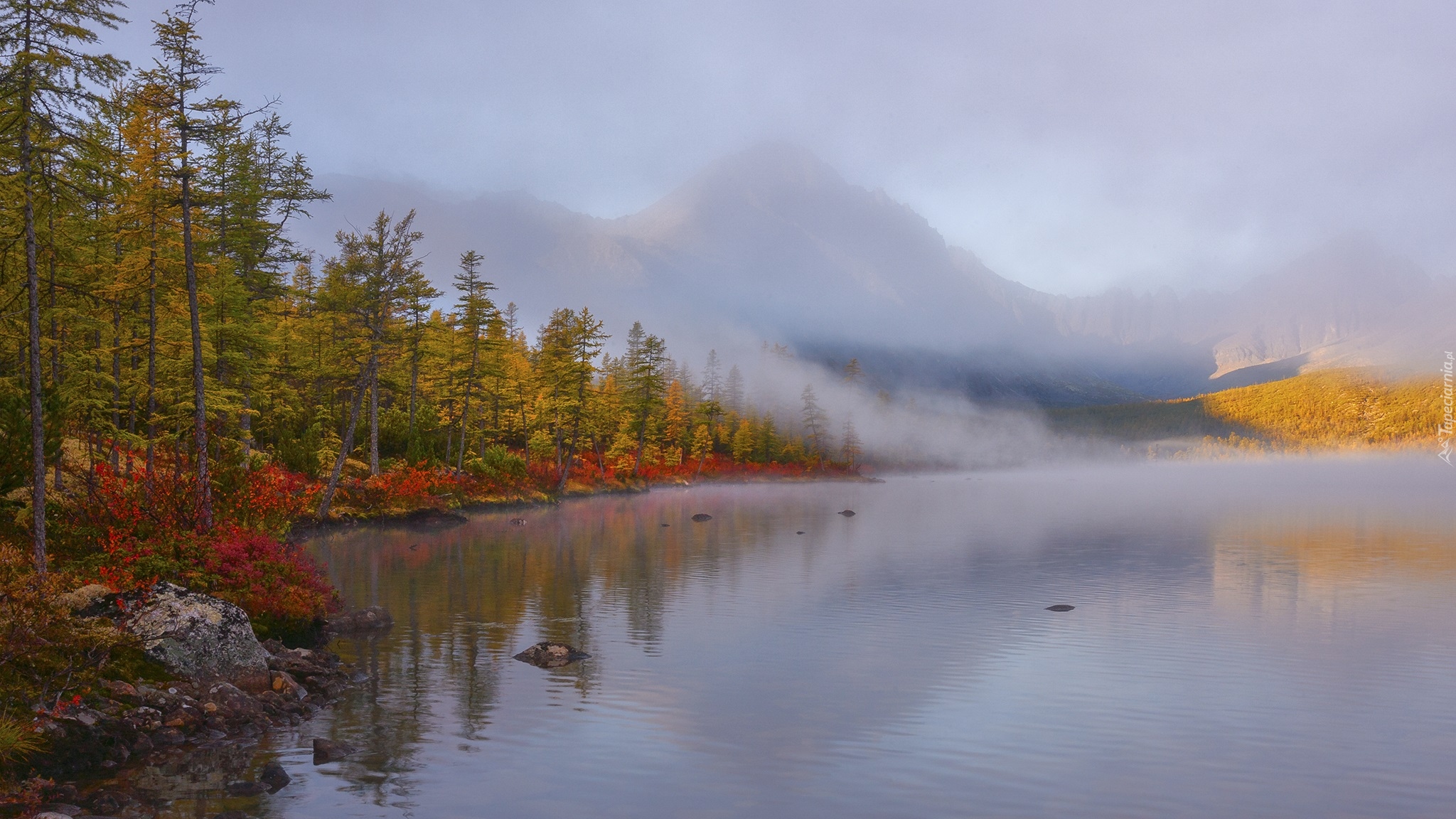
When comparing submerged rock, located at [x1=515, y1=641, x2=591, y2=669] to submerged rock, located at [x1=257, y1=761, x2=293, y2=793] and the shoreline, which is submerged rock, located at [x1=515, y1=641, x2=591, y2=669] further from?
the shoreline

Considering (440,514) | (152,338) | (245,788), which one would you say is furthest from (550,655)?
(440,514)

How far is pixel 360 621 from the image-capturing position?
76.5 ft

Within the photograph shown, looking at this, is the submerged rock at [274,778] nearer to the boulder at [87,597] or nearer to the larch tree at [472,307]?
the boulder at [87,597]

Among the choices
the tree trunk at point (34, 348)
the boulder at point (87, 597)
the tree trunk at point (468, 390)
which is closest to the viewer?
the boulder at point (87, 597)

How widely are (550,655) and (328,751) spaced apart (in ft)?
22.2

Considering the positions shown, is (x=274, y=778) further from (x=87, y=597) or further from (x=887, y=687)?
(x=887, y=687)

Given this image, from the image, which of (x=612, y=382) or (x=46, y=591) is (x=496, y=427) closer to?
(x=612, y=382)

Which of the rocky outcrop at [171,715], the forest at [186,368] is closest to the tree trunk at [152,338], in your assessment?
the forest at [186,368]

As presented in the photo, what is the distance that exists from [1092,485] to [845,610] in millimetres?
127074

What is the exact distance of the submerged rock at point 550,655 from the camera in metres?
20.0

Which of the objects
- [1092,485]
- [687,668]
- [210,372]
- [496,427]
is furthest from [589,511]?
[1092,485]

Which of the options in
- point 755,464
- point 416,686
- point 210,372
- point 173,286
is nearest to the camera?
point 416,686

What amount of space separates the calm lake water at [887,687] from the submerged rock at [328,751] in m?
0.29

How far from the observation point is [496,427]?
8838 cm
